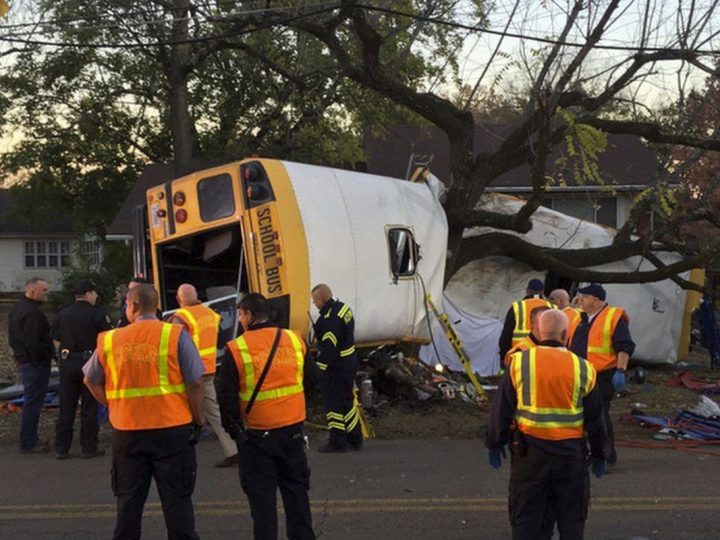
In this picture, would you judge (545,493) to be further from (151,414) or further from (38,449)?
(38,449)

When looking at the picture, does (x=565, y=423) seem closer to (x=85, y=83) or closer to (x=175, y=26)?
(x=175, y=26)

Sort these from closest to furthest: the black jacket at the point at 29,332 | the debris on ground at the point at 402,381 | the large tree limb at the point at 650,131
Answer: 1. the black jacket at the point at 29,332
2. the debris on ground at the point at 402,381
3. the large tree limb at the point at 650,131

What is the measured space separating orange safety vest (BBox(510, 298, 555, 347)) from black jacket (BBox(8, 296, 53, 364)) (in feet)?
16.0

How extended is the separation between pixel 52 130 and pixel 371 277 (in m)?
18.0

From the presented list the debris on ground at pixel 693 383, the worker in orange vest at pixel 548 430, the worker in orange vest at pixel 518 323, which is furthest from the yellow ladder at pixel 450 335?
the worker in orange vest at pixel 548 430

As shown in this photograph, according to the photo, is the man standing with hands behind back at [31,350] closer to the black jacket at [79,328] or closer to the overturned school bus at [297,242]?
the black jacket at [79,328]

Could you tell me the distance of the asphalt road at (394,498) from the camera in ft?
21.0

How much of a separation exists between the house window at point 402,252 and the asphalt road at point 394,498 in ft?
8.74

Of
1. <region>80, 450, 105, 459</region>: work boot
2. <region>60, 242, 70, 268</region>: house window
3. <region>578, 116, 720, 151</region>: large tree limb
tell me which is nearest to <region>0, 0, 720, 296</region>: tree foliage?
<region>578, 116, 720, 151</region>: large tree limb

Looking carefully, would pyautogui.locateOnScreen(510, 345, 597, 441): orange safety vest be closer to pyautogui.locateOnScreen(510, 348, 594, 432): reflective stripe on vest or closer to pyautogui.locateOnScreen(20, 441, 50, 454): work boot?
pyautogui.locateOnScreen(510, 348, 594, 432): reflective stripe on vest

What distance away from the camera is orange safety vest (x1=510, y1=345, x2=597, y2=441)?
4957 mm

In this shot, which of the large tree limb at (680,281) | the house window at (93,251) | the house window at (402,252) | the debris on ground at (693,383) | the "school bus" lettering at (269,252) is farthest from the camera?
the house window at (93,251)

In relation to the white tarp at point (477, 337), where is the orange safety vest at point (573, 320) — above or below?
above

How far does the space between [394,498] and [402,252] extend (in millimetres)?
4557
